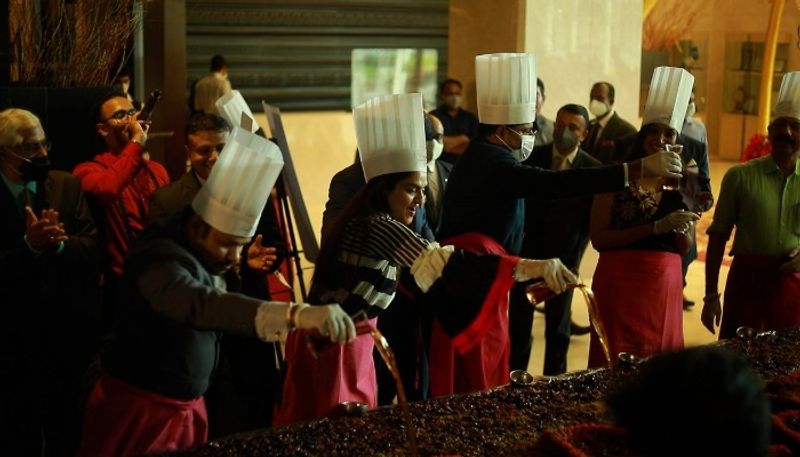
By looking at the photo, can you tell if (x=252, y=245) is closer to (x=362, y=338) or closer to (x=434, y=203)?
(x=362, y=338)

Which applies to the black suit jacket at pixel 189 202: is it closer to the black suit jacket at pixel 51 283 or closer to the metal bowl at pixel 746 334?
the black suit jacket at pixel 51 283

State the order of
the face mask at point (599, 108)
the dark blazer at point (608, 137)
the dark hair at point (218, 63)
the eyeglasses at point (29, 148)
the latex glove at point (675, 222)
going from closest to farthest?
the eyeglasses at point (29, 148) → the latex glove at point (675, 222) → the dark blazer at point (608, 137) → the face mask at point (599, 108) → the dark hair at point (218, 63)

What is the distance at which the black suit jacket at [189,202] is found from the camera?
4.38m

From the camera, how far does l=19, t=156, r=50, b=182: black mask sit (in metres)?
4.21

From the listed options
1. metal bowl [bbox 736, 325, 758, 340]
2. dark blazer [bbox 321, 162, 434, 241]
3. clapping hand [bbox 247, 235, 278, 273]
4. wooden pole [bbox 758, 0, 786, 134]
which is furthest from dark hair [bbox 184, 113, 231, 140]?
wooden pole [bbox 758, 0, 786, 134]

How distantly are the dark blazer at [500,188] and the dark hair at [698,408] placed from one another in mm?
2144

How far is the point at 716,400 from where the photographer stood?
2047mm

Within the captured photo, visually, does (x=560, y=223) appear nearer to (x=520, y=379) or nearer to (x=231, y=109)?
(x=231, y=109)

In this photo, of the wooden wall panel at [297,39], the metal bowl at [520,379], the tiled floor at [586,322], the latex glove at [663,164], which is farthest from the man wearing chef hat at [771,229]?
the wooden wall panel at [297,39]

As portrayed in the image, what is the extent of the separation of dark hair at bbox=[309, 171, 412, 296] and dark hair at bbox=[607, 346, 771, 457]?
65.9 inches

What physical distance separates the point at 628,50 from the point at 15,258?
4.87 metres

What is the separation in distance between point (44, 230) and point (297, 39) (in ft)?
23.3

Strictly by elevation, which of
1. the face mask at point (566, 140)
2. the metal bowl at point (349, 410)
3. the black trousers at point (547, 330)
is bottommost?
the black trousers at point (547, 330)

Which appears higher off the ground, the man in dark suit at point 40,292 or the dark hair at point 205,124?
the dark hair at point 205,124
